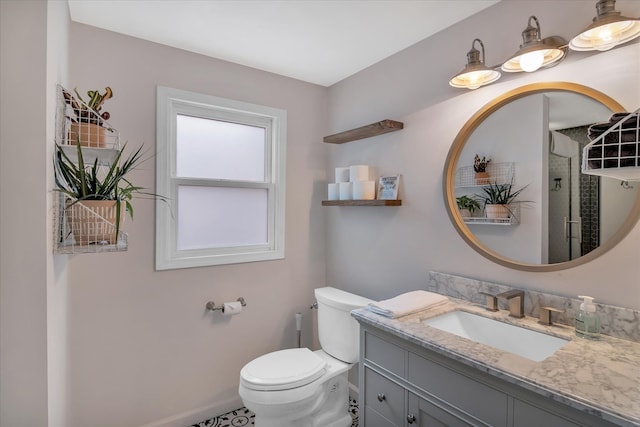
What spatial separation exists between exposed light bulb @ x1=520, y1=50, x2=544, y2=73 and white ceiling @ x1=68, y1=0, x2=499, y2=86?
0.42 metres

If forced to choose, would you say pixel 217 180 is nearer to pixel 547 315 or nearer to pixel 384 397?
pixel 384 397

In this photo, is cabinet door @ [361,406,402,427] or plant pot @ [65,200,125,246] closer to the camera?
plant pot @ [65,200,125,246]

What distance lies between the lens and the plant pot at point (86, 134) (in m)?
1.26

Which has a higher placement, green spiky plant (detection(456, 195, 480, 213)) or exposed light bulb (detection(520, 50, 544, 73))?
exposed light bulb (detection(520, 50, 544, 73))

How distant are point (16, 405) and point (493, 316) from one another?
172 cm

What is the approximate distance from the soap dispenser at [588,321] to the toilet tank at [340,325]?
41.2 inches

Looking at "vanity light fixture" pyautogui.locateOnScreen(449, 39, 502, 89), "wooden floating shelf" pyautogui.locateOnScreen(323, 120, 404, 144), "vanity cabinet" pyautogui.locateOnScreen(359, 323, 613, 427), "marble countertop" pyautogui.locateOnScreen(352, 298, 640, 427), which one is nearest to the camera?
"marble countertop" pyautogui.locateOnScreen(352, 298, 640, 427)

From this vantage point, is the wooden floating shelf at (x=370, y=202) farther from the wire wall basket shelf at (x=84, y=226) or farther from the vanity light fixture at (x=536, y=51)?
the wire wall basket shelf at (x=84, y=226)

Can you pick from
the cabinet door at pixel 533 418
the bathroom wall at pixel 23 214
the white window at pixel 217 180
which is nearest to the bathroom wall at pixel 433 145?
the white window at pixel 217 180

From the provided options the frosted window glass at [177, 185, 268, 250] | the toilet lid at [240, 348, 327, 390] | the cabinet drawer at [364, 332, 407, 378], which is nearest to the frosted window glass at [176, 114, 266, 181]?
the frosted window glass at [177, 185, 268, 250]

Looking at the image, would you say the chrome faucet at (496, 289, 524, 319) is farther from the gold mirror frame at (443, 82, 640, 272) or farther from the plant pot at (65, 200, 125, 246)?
the plant pot at (65, 200, 125, 246)

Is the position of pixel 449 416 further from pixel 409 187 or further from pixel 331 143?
pixel 331 143

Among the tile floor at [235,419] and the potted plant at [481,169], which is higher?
the potted plant at [481,169]

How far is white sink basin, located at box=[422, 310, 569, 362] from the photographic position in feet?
4.09
